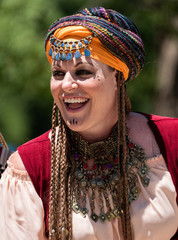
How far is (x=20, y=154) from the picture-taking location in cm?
279

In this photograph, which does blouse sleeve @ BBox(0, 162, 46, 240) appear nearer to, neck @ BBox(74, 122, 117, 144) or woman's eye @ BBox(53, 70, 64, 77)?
neck @ BBox(74, 122, 117, 144)

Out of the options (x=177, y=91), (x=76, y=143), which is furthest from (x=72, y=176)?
(x=177, y=91)

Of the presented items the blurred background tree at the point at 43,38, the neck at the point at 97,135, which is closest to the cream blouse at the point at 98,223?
the neck at the point at 97,135

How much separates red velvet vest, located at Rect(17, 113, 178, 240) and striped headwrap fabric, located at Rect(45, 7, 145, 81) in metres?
0.42

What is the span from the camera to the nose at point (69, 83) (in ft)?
8.38

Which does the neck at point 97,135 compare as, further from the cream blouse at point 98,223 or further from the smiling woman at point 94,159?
the cream blouse at point 98,223

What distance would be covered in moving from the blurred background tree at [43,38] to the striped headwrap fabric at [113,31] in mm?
2991

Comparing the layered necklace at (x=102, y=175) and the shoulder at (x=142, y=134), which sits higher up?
the shoulder at (x=142, y=134)

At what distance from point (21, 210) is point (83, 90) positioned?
0.78m

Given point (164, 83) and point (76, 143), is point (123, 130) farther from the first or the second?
point (164, 83)

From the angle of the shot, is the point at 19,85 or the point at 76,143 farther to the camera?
the point at 19,85

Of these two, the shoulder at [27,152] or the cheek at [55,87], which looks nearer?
the cheek at [55,87]

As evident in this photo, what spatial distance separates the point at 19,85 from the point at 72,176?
149 inches

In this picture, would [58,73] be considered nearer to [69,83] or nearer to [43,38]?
[69,83]
